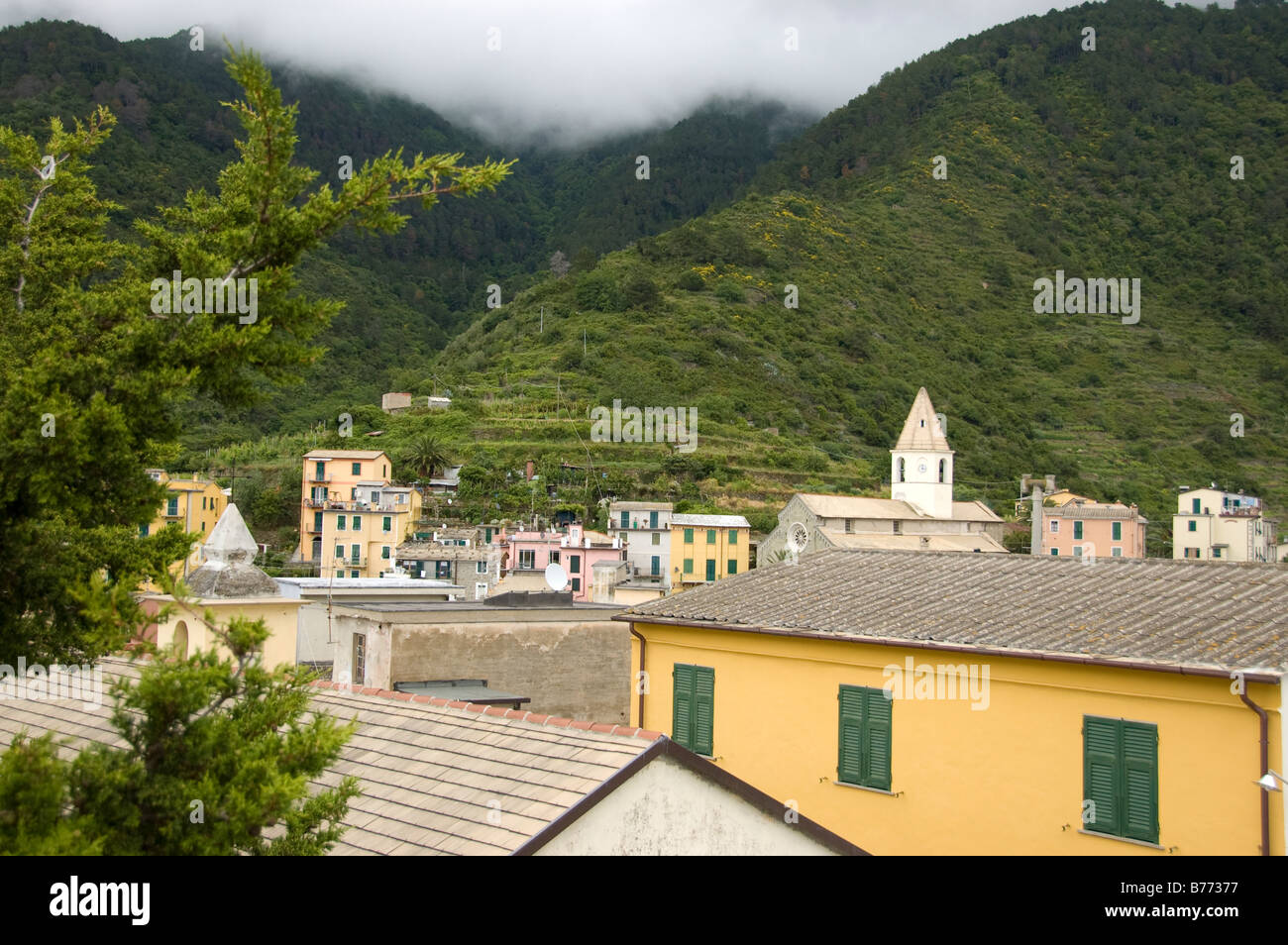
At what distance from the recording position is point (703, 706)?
13.2 m

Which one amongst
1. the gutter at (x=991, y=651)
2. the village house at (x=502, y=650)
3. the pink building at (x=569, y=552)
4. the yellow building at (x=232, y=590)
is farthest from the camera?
the pink building at (x=569, y=552)

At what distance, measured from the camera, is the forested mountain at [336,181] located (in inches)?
4048

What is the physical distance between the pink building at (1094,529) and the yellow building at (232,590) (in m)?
59.2

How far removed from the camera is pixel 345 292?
117 meters

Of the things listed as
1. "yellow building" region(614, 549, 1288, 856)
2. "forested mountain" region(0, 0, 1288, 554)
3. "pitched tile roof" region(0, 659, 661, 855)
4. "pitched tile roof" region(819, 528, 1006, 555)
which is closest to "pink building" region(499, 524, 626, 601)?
"forested mountain" region(0, 0, 1288, 554)

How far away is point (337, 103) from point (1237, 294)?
13430cm

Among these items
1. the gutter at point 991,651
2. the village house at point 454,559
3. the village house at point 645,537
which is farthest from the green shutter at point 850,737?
the village house at point 645,537

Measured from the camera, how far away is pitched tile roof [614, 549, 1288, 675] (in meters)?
9.94

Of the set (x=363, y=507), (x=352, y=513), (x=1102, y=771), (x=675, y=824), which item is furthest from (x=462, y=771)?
(x=352, y=513)

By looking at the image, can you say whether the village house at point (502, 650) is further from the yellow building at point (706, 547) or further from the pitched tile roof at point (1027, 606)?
the yellow building at point (706, 547)

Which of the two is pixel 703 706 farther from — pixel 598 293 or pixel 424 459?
pixel 598 293

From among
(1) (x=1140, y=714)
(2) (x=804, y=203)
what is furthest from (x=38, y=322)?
(2) (x=804, y=203)

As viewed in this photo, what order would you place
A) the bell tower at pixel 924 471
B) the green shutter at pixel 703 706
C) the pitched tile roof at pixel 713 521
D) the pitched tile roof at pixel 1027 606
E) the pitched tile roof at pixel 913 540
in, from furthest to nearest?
the bell tower at pixel 924 471 → the pitched tile roof at pixel 713 521 → the pitched tile roof at pixel 913 540 → the green shutter at pixel 703 706 → the pitched tile roof at pixel 1027 606
